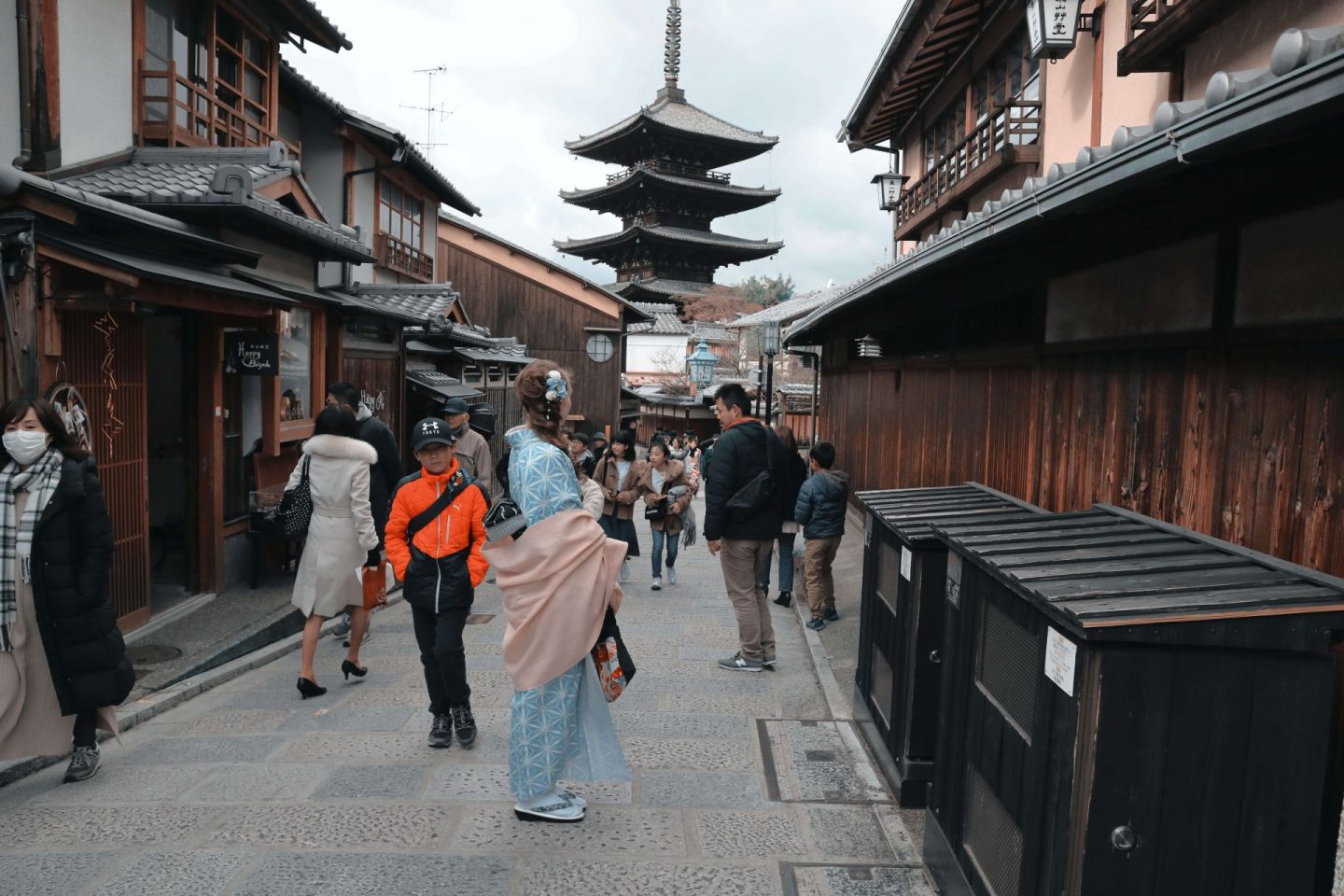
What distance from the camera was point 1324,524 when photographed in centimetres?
302

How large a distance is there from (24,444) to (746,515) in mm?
4299

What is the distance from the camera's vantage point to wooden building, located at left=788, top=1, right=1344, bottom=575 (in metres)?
2.88

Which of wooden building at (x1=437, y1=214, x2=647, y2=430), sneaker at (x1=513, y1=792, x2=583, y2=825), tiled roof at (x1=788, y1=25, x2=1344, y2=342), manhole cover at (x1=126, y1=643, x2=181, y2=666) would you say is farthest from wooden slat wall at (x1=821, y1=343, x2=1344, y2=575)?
wooden building at (x1=437, y1=214, x2=647, y2=430)

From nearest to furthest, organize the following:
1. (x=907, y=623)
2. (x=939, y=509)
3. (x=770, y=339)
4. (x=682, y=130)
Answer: (x=907, y=623), (x=939, y=509), (x=770, y=339), (x=682, y=130)

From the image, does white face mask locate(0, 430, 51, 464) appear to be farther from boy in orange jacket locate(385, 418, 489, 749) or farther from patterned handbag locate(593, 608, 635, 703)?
patterned handbag locate(593, 608, 635, 703)

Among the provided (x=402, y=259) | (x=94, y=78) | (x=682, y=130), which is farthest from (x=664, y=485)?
(x=682, y=130)

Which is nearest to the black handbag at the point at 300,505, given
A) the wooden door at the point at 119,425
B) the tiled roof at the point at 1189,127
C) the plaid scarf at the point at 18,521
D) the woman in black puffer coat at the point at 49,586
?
the wooden door at the point at 119,425

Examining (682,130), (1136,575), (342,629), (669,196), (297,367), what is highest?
(682,130)

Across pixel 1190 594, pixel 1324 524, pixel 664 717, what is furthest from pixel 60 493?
pixel 1324 524

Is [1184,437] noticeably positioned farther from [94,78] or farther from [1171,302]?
[94,78]

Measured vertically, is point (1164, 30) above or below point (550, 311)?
above

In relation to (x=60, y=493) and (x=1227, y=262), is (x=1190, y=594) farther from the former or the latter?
(x=60, y=493)

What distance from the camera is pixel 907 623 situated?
4.66 m

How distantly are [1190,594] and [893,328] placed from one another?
8837mm
